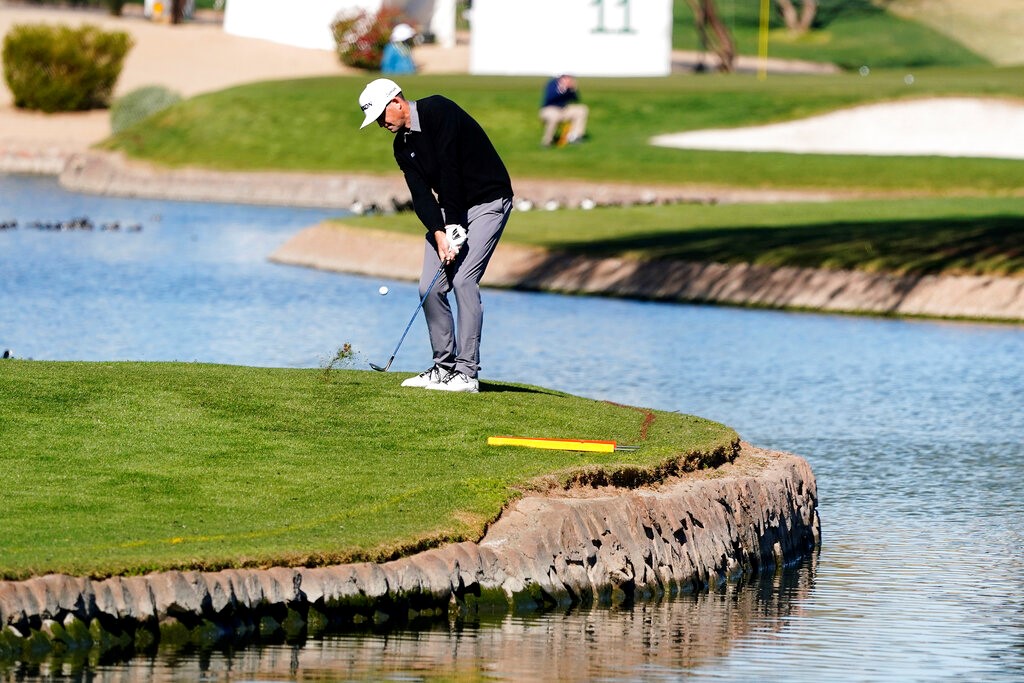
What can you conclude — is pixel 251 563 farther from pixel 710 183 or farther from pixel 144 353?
pixel 710 183

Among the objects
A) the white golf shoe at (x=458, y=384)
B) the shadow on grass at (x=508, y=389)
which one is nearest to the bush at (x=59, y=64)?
the shadow on grass at (x=508, y=389)

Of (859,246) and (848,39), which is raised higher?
(848,39)

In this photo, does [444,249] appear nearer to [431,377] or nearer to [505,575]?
[431,377]

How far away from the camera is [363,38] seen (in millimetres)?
71125

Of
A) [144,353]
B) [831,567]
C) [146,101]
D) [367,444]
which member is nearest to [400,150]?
[367,444]

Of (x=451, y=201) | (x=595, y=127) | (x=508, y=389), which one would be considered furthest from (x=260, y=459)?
(x=595, y=127)

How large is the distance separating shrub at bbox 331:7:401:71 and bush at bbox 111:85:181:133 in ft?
35.6

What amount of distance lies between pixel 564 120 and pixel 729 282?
22.0 meters

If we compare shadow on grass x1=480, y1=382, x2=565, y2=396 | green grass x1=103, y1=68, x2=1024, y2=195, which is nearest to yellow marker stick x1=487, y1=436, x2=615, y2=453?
shadow on grass x1=480, y1=382, x2=565, y2=396

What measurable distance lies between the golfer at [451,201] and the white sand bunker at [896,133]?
36949mm

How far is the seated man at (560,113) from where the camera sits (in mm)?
50912

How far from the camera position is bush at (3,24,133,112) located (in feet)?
206

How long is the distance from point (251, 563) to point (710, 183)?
3609 cm

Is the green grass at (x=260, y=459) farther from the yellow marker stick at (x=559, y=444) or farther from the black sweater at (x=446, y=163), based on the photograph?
the black sweater at (x=446, y=163)
